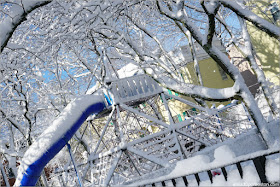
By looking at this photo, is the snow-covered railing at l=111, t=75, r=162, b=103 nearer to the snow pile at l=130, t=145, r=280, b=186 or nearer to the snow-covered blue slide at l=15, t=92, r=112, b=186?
the snow-covered blue slide at l=15, t=92, r=112, b=186

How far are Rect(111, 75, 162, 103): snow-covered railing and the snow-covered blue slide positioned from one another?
1.36 m

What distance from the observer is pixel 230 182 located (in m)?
4.20

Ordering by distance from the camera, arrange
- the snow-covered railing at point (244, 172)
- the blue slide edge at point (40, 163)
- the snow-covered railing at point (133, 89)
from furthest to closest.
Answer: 1. the snow-covered railing at point (133, 89)
2. the blue slide edge at point (40, 163)
3. the snow-covered railing at point (244, 172)

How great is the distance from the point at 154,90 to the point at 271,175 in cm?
782

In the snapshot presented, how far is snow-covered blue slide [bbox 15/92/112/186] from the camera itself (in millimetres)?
7145

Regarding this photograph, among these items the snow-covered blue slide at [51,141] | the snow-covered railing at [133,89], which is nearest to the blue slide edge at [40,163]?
the snow-covered blue slide at [51,141]

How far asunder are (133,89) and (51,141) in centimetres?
446

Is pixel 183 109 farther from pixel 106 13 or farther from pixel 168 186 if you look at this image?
pixel 168 186

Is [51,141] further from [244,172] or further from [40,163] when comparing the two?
[244,172]

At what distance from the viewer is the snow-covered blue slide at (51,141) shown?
281 inches

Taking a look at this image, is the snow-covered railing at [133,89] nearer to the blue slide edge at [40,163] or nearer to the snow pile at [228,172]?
the blue slide edge at [40,163]

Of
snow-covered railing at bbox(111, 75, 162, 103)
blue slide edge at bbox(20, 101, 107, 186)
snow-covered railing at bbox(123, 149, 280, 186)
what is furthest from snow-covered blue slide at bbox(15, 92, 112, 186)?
snow-covered railing at bbox(123, 149, 280, 186)

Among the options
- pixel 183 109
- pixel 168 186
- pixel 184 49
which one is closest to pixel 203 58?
pixel 184 49

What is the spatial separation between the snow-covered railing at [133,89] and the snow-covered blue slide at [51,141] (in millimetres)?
1357
